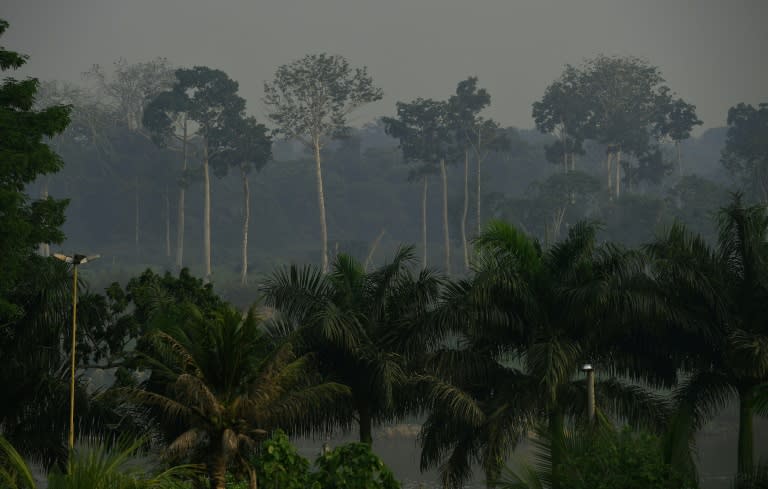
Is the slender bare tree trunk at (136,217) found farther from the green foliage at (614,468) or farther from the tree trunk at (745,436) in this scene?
the green foliage at (614,468)

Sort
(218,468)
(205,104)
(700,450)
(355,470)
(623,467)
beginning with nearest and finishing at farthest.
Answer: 1. (623,467)
2. (355,470)
3. (218,468)
4. (700,450)
5. (205,104)

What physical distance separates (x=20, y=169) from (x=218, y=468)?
12063 mm

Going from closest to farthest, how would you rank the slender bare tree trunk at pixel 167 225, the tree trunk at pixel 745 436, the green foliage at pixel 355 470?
1. the green foliage at pixel 355 470
2. the tree trunk at pixel 745 436
3. the slender bare tree trunk at pixel 167 225

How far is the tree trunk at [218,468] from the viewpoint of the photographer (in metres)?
22.5

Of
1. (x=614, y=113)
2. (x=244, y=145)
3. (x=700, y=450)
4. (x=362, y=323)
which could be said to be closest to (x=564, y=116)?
(x=614, y=113)

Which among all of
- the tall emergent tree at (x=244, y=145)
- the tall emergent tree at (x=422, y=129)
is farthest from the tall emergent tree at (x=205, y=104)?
the tall emergent tree at (x=422, y=129)

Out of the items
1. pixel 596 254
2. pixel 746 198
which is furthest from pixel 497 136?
pixel 596 254

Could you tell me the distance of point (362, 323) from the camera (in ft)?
97.2

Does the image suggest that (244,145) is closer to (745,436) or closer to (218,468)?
(745,436)

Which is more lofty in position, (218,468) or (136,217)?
(136,217)

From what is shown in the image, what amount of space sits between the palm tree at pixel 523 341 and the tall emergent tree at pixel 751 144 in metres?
65.5

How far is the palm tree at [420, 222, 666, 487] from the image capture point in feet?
89.8

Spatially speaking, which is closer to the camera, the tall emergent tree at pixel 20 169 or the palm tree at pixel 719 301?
the palm tree at pixel 719 301

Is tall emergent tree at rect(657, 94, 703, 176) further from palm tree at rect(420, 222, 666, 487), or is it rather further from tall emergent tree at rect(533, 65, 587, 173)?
palm tree at rect(420, 222, 666, 487)
